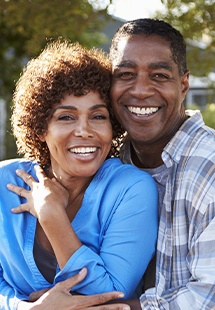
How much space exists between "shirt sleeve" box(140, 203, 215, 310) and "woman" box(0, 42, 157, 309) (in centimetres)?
31

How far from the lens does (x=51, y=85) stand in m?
3.43

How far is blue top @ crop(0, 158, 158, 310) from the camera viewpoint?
3215 millimetres

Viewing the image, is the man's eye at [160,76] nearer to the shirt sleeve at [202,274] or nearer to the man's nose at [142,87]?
the man's nose at [142,87]

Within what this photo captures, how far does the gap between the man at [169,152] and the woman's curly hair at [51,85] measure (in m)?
0.12

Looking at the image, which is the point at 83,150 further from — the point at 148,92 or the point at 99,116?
the point at 148,92

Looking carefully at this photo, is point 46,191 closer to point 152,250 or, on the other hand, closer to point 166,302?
point 152,250

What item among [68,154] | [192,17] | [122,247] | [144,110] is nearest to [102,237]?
[122,247]

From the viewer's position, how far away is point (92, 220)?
3365 millimetres

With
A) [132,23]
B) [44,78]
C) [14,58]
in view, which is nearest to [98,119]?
[44,78]

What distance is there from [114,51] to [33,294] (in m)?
1.39

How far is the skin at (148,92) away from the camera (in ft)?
11.6

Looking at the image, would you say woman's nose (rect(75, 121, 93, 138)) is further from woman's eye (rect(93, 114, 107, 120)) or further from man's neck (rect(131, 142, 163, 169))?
man's neck (rect(131, 142, 163, 169))

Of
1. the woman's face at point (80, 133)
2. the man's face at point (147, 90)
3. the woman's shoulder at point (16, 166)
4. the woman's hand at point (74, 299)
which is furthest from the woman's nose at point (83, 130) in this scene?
the woman's hand at point (74, 299)

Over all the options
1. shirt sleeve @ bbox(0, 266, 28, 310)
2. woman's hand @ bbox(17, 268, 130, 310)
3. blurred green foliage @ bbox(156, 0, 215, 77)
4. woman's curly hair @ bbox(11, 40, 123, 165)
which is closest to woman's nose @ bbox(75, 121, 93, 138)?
woman's curly hair @ bbox(11, 40, 123, 165)
